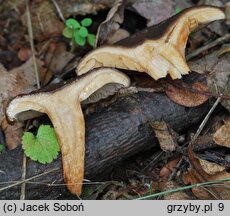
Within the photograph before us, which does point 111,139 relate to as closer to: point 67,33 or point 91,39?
point 91,39

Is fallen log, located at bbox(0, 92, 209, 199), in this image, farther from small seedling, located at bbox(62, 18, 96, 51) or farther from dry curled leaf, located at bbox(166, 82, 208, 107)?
small seedling, located at bbox(62, 18, 96, 51)

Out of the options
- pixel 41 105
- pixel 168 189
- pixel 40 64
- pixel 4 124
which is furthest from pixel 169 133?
pixel 40 64

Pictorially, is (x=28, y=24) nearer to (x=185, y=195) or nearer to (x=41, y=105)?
(x=41, y=105)

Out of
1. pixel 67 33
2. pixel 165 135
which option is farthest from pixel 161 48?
pixel 67 33

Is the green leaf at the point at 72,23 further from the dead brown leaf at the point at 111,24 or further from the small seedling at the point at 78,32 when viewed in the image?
the dead brown leaf at the point at 111,24

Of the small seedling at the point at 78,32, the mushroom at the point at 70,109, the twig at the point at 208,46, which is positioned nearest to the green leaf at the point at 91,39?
the small seedling at the point at 78,32
